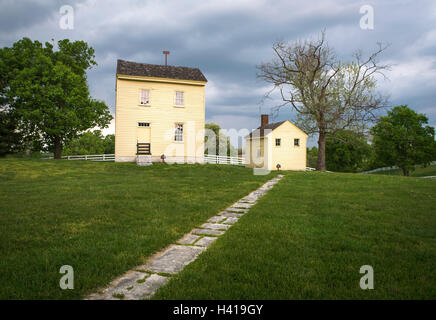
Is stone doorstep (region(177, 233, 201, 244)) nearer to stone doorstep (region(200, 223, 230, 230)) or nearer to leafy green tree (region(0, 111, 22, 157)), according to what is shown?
stone doorstep (region(200, 223, 230, 230))

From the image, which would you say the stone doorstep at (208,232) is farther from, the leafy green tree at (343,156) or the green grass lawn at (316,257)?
the leafy green tree at (343,156)

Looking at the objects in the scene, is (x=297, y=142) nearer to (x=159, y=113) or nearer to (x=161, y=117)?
(x=161, y=117)

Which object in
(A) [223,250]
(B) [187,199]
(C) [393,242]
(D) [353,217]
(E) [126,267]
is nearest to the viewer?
(E) [126,267]

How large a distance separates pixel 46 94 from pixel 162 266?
74.6ft

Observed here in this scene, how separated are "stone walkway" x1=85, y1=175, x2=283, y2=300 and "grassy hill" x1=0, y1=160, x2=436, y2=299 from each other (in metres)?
0.16

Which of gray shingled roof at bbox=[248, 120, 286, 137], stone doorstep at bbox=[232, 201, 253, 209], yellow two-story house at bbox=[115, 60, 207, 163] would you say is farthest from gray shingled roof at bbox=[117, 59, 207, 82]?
stone doorstep at bbox=[232, 201, 253, 209]

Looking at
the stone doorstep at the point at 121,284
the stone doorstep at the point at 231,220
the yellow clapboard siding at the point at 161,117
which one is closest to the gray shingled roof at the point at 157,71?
the yellow clapboard siding at the point at 161,117

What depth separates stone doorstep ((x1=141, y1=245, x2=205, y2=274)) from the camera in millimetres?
3559

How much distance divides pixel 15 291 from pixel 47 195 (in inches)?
243

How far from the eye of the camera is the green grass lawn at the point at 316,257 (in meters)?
2.89

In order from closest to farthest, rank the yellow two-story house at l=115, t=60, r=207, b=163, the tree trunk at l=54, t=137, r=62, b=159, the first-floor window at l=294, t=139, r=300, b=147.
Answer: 1. the yellow two-story house at l=115, t=60, r=207, b=163
2. the tree trunk at l=54, t=137, r=62, b=159
3. the first-floor window at l=294, t=139, r=300, b=147

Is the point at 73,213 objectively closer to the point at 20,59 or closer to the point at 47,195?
the point at 47,195
